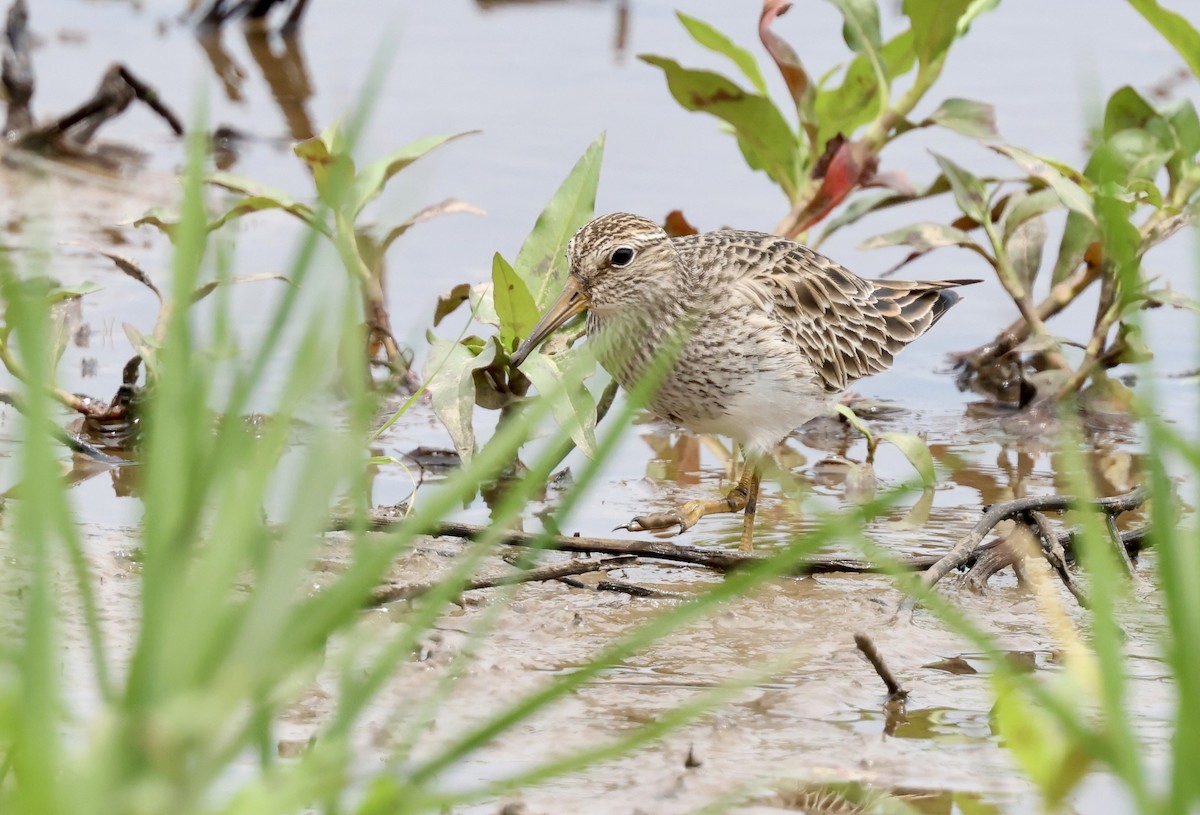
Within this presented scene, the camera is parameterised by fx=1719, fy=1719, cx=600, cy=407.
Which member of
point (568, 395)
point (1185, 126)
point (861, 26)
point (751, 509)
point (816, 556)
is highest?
point (861, 26)

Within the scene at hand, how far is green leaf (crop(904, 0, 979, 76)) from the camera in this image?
7.20 metres

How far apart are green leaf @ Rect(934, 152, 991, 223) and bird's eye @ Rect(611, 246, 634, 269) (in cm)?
170

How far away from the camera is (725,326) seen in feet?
20.0

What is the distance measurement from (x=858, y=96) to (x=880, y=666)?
12.8 ft

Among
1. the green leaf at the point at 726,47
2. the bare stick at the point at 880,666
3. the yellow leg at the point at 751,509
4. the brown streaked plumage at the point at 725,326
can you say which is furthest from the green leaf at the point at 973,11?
the bare stick at the point at 880,666

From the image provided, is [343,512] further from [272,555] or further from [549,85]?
[549,85]

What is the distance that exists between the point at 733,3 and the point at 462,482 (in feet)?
36.6

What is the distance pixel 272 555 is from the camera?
207 cm

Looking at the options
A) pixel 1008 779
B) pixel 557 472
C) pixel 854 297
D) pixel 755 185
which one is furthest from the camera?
pixel 755 185

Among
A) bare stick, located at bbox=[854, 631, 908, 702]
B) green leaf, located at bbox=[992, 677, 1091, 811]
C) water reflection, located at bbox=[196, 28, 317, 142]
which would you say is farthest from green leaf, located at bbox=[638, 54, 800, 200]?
green leaf, located at bbox=[992, 677, 1091, 811]

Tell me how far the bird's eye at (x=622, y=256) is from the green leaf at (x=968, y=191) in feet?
5.57

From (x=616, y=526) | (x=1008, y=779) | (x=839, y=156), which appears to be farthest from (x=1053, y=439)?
(x=1008, y=779)

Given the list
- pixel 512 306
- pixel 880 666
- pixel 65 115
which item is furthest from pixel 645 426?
pixel 65 115

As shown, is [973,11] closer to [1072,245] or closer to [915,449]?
[1072,245]
